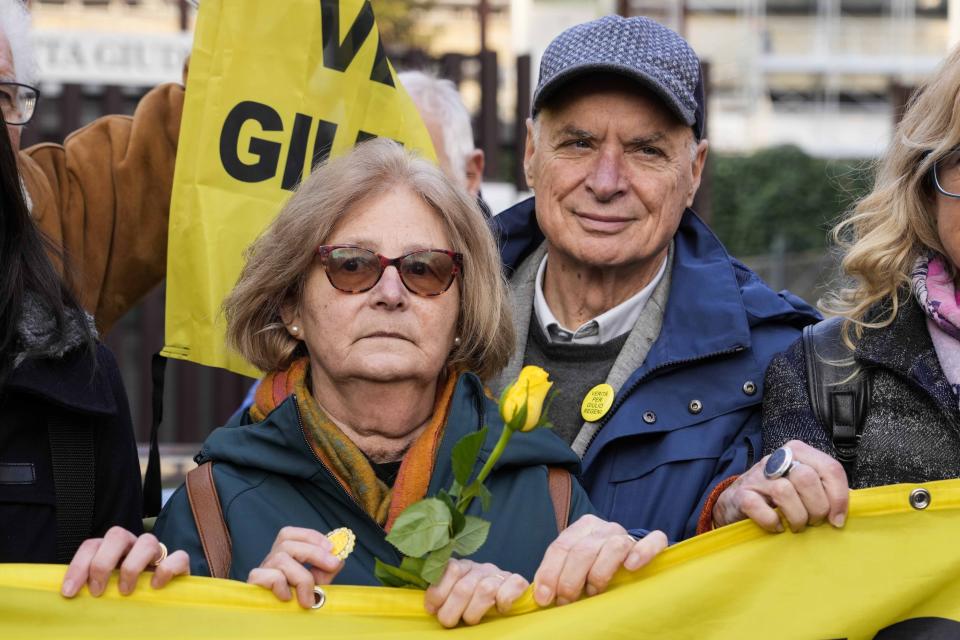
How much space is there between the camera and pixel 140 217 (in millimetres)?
3875

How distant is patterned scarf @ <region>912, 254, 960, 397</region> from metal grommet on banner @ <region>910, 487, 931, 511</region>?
0.90ft

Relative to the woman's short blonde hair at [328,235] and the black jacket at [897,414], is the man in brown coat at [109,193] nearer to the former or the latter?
the woman's short blonde hair at [328,235]

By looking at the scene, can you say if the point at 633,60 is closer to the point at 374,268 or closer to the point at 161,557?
the point at 374,268

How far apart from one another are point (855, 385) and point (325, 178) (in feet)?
3.96

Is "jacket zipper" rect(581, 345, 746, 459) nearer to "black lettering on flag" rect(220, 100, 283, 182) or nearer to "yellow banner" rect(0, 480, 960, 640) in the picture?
"yellow banner" rect(0, 480, 960, 640)

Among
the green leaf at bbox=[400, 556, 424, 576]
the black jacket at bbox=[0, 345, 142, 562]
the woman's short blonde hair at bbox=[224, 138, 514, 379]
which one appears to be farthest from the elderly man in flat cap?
the black jacket at bbox=[0, 345, 142, 562]

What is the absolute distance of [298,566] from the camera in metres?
2.33

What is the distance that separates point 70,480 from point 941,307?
1.78 metres

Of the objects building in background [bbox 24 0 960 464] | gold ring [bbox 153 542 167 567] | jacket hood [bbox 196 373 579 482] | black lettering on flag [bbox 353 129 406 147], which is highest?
black lettering on flag [bbox 353 129 406 147]

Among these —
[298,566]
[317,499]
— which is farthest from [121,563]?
[317,499]

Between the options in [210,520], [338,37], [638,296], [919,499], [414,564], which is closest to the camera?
[414,564]

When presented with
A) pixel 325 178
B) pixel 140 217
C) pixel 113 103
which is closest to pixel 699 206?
pixel 113 103

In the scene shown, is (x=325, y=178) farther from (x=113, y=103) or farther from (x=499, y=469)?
(x=113, y=103)

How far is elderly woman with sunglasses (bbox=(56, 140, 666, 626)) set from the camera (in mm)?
2598
